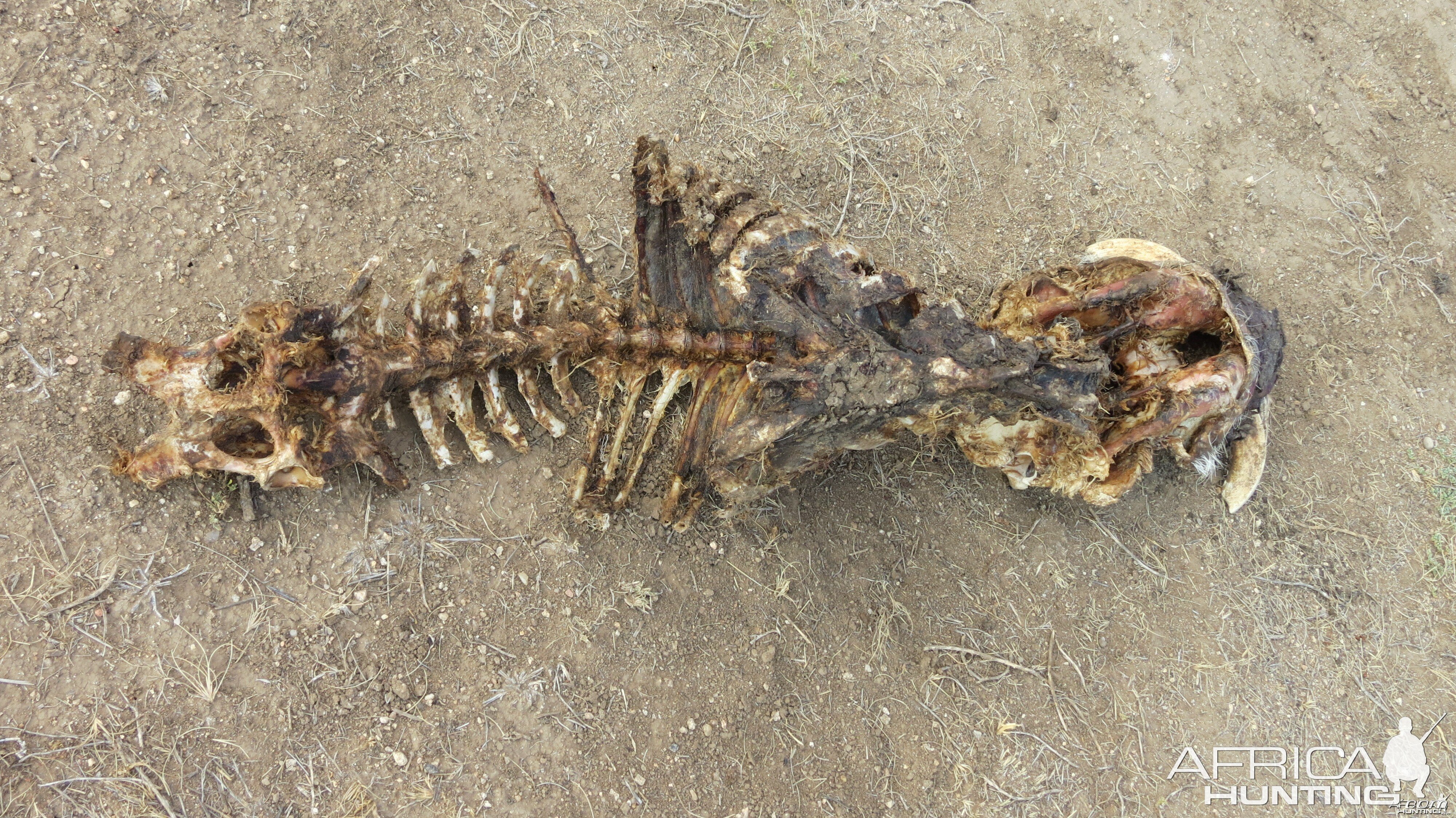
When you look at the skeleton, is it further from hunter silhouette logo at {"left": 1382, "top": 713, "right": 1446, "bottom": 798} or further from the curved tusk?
hunter silhouette logo at {"left": 1382, "top": 713, "right": 1446, "bottom": 798}

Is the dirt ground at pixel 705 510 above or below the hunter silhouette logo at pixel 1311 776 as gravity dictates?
above

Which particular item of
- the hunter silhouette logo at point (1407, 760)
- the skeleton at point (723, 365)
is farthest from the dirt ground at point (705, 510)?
the skeleton at point (723, 365)

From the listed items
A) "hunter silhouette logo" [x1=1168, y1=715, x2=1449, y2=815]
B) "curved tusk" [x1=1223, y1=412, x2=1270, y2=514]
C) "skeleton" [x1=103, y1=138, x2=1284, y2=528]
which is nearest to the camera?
"skeleton" [x1=103, y1=138, x2=1284, y2=528]

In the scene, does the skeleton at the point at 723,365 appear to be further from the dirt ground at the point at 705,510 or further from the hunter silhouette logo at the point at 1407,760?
the hunter silhouette logo at the point at 1407,760

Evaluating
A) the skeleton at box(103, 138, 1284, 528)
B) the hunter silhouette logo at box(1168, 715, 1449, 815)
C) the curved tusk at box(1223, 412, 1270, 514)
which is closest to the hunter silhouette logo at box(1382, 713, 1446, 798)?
the hunter silhouette logo at box(1168, 715, 1449, 815)

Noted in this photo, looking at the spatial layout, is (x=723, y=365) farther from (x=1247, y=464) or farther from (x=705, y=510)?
(x=1247, y=464)
